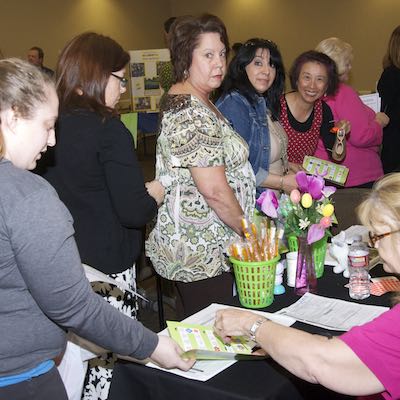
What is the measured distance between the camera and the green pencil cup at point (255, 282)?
1777 mm

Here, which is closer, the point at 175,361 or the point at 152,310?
the point at 175,361

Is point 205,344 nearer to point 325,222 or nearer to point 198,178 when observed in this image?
point 325,222

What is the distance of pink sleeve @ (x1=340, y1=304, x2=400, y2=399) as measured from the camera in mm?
1167

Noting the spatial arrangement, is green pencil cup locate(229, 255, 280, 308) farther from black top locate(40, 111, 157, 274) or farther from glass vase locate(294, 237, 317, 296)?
black top locate(40, 111, 157, 274)

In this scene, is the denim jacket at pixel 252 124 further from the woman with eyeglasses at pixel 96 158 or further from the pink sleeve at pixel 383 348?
the pink sleeve at pixel 383 348

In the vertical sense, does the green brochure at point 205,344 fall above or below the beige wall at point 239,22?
below

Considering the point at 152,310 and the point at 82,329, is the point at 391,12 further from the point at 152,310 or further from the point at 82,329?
the point at 82,329

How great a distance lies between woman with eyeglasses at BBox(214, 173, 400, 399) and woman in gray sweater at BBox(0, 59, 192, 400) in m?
0.38

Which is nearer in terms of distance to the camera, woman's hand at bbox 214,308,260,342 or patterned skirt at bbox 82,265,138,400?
woman's hand at bbox 214,308,260,342

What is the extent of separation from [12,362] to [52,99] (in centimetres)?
57

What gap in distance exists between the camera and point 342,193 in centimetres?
363

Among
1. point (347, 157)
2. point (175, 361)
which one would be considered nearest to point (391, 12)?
point (347, 157)

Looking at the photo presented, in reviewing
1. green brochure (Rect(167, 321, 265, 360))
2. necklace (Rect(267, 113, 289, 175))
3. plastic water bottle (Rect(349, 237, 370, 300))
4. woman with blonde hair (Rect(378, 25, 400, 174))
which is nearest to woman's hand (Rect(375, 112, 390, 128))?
woman with blonde hair (Rect(378, 25, 400, 174))

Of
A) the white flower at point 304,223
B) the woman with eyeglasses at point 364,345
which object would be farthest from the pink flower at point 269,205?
the woman with eyeglasses at point 364,345
